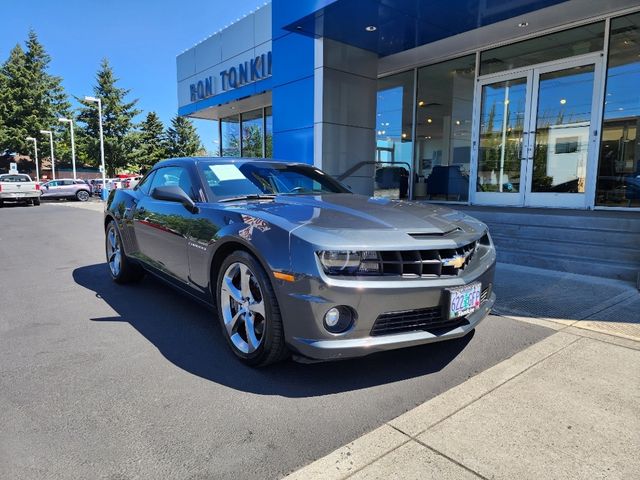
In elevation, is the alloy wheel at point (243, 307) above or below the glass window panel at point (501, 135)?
below

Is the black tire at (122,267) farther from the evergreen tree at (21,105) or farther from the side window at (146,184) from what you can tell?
the evergreen tree at (21,105)

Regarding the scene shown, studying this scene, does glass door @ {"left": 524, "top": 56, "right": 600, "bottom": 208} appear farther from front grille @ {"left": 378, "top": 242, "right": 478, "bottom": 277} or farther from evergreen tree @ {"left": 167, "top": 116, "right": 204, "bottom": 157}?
evergreen tree @ {"left": 167, "top": 116, "right": 204, "bottom": 157}

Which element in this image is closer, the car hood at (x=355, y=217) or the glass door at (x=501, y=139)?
the car hood at (x=355, y=217)

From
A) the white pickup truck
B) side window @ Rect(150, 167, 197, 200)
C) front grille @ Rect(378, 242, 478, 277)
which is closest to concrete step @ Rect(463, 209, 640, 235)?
front grille @ Rect(378, 242, 478, 277)

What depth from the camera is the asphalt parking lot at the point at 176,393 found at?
2.00m

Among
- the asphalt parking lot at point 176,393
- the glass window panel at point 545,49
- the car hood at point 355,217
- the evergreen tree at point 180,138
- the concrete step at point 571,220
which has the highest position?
the evergreen tree at point 180,138

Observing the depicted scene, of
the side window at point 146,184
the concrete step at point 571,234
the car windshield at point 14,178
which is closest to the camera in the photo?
the side window at point 146,184

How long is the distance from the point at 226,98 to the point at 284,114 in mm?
4948

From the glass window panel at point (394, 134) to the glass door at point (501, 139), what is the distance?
6.79 ft

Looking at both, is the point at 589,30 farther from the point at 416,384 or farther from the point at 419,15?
the point at 416,384

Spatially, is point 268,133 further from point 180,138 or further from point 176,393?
point 180,138

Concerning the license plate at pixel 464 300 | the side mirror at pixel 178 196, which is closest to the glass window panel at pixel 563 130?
the license plate at pixel 464 300

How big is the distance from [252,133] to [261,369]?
15.4m

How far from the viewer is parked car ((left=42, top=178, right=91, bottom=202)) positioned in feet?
89.1
